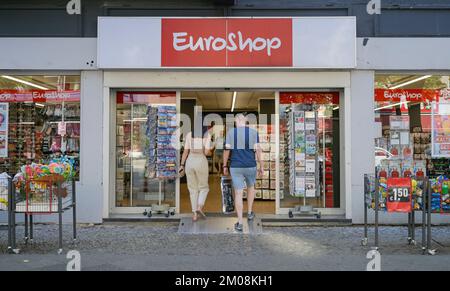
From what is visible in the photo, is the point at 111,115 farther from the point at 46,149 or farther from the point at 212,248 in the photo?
the point at 212,248

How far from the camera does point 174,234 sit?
27.2 ft

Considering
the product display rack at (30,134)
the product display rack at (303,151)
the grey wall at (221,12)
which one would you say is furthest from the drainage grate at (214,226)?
the grey wall at (221,12)

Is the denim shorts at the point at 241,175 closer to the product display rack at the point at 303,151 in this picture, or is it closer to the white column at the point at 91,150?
the product display rack at the point at 303,151

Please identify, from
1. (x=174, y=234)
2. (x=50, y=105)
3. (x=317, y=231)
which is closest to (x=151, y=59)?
(x=50, y=105)

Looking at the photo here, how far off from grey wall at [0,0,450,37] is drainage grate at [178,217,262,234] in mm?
3807

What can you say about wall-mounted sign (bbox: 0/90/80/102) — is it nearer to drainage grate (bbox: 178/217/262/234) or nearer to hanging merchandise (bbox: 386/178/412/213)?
drainage grate (bbox: 178/217/262/234)

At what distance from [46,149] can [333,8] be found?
608 centimetres

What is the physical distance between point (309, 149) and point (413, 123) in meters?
2.03

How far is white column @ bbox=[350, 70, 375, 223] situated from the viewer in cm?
914

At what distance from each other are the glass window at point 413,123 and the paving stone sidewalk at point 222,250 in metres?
1.34

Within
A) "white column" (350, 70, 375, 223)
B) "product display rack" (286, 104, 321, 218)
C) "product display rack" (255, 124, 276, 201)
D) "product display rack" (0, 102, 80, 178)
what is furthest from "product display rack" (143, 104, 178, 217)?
"white column" (350, 70, 375, 223)

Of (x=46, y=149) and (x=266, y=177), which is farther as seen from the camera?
(x=266, y=177)
